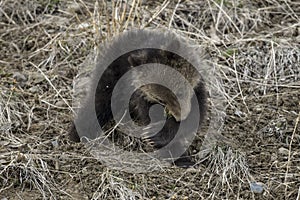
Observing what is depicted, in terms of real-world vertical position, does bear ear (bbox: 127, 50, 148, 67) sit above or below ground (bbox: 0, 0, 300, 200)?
above

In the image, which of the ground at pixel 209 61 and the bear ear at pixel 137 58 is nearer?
the ground at pixel 209 61

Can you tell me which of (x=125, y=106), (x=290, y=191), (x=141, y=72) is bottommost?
(x=290, y=191)

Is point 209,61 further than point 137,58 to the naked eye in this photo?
Yes

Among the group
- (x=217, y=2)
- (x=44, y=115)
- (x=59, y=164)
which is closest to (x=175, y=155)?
(x=59, y=164)

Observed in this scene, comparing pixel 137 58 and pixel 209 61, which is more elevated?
pixel 137 58

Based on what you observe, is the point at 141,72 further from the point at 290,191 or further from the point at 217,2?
the point at 217,2

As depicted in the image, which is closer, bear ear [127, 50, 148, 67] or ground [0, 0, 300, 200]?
ground [0, 0, 300, 200]

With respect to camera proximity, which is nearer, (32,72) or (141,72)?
(141,72)

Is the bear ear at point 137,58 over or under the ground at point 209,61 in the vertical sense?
over
